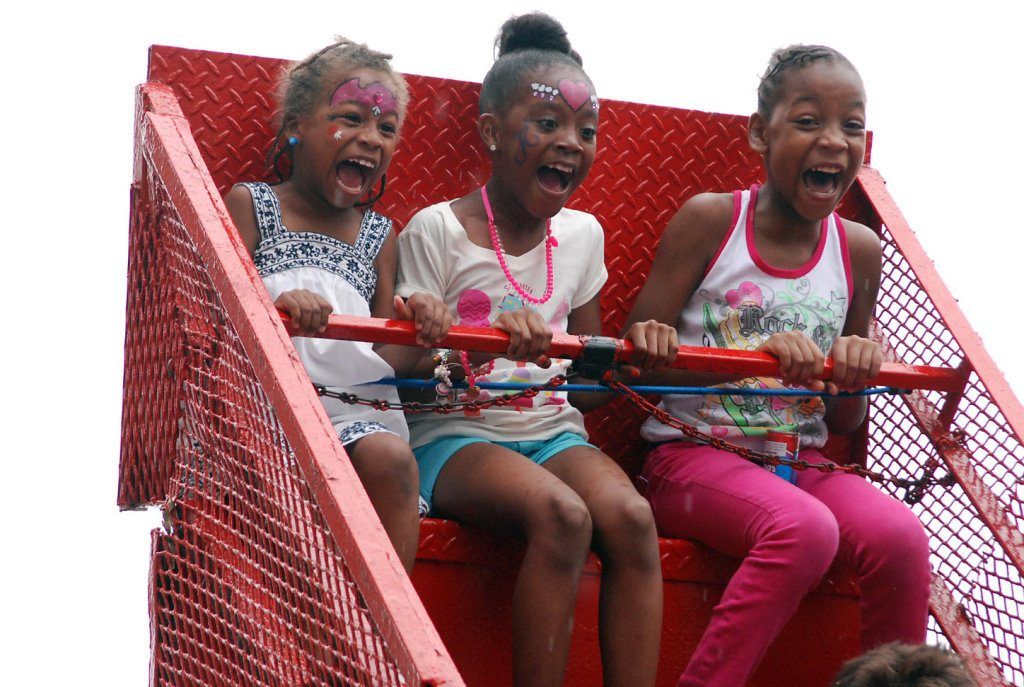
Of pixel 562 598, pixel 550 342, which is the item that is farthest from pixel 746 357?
pixel 562 598

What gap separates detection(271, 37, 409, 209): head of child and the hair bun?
36 centimetres

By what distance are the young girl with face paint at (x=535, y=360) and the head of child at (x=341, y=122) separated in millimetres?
205

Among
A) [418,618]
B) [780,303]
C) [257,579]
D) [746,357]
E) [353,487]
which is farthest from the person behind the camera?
[780,303]

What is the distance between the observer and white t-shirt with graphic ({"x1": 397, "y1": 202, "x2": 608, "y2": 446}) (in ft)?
12.7

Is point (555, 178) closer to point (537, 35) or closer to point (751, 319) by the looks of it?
point (537, 35)

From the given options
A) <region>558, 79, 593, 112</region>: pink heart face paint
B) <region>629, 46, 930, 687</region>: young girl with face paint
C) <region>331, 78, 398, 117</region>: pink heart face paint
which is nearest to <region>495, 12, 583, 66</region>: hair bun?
<region>558, 79, 593, 112</region>: pink heart face paint

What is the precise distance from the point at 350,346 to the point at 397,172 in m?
0.71

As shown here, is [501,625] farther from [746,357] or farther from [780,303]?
[780,303]

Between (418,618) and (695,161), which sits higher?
(695,161)

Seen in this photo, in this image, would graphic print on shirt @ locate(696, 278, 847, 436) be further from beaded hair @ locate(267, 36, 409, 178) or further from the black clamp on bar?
beaded hair @ locate(267, 36, 409, 178)

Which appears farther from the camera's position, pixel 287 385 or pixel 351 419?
pixel 351 419

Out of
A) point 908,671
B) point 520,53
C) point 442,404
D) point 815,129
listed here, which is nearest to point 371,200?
point 520,53

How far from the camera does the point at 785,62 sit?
4090mm

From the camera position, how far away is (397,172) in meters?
4.29
